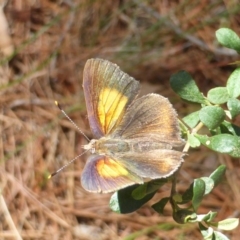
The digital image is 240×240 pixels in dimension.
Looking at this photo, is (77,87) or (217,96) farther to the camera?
(77,87)

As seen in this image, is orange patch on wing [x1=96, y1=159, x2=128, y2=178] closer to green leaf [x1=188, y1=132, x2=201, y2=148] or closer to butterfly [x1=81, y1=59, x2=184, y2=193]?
butterfly [x1=81, y1=59, x2=184, y2=193]

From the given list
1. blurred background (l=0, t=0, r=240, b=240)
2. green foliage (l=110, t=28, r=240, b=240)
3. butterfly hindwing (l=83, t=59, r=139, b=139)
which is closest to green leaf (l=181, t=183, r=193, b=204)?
green foliage (l=110, t=28, r=240, b=240)

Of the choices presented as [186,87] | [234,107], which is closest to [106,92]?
[186,87]

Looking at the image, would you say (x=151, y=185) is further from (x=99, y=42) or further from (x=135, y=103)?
(x=99, y=42)

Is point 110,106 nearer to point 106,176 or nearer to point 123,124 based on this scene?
point 123,124

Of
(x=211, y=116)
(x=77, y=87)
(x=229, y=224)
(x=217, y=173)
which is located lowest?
(x=77, y=87)

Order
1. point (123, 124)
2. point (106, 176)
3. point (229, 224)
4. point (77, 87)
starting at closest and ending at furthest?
point (106, 176), point (229, 224), point (123, 124), point (77, 87)

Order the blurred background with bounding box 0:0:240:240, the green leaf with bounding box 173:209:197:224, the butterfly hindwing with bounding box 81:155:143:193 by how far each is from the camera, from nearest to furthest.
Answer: the butterfly hindwing with bounding box 81:155:143:193, the green leaf with bounding box 173:209:197:224, the blurred background with bounding box 0:0:240:240
